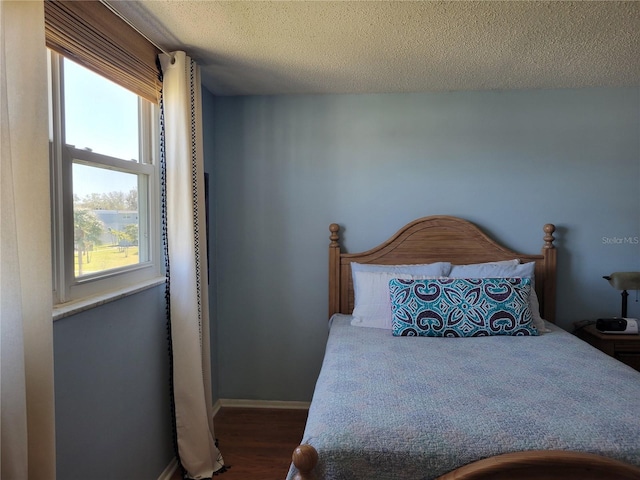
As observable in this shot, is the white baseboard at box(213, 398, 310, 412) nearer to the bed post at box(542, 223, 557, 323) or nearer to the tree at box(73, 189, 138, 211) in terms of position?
the tree at box(73, 189, 138, 211)

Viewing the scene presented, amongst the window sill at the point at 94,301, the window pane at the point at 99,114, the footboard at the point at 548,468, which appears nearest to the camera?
the footboard at the point at 548,468

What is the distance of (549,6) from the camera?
173 cm

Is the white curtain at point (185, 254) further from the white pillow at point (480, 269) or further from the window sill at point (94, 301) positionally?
the white pillow at point (480, 269)

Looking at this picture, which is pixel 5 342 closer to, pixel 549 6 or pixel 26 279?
pixel 26 279

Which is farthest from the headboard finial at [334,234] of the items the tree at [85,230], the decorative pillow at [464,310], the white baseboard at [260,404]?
the tree at [85,230]

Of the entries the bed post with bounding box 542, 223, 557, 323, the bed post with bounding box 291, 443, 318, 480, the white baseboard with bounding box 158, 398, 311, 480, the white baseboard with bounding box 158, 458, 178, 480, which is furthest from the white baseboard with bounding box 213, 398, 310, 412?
the bed post with bounding box 291, 443, 318, 480

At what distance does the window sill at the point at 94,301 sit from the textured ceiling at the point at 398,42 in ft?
3.94

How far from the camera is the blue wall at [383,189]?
289 centimetres

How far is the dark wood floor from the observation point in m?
2.34

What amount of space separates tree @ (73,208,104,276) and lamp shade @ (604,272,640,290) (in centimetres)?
304

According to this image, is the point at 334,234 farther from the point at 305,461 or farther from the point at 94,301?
the point at 305,461

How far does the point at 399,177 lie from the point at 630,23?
1.49 meters

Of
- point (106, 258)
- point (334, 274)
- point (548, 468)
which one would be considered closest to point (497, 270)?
point (334, 274)

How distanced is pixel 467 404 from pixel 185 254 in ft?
4.89
